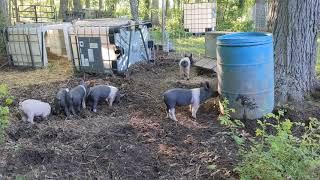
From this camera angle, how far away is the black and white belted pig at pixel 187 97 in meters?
5.45

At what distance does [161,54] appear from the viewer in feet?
35.3

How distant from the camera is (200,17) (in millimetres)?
18156

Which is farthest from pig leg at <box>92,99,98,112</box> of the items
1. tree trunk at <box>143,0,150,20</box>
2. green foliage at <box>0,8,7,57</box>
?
tree trunk at <box>143,0,150,20</box>

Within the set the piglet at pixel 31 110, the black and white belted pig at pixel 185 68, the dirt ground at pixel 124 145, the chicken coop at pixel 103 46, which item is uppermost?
the chicken coop at pixel 103 46

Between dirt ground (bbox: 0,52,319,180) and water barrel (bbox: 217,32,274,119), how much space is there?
1.16ft

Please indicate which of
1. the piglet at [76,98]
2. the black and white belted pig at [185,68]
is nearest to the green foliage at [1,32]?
the black and white belted pig at [185,68]

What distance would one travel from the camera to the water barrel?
5.14 meters

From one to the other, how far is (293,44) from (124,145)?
3.06 metres

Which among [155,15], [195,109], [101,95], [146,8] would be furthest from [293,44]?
[146,8]

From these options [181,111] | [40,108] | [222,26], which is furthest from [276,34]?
[222,26]

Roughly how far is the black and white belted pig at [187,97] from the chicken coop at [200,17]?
12.3 m

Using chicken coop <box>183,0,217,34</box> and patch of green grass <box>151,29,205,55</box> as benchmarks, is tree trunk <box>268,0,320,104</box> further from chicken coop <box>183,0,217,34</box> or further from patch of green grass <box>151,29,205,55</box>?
chicken coop <box>183,0,217,34</box>

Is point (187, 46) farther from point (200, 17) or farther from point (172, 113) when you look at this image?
point (172, 113)

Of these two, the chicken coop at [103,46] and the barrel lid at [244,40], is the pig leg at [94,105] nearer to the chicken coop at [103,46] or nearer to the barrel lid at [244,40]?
the barrel lid at [244,40]
